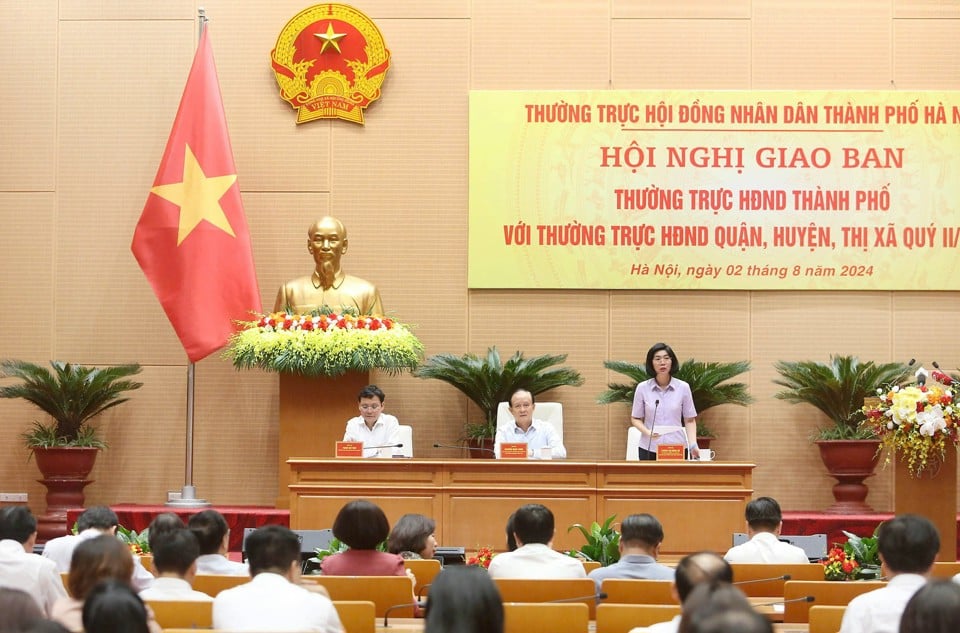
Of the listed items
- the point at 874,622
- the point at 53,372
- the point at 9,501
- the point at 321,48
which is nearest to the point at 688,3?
the point at 321,48

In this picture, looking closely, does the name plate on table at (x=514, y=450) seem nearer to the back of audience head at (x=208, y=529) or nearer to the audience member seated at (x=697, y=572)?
the back of audience head at (x=208, y=529)

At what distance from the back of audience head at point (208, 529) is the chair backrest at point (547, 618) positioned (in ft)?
5.07

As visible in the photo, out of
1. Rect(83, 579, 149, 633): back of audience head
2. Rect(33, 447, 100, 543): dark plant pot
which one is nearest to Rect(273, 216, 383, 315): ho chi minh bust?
Rect(33, 447, 100, 543): dark plant pot

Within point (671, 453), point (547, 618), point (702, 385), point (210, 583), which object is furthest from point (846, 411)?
point (547, 618)

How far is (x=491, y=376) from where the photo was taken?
9539mm

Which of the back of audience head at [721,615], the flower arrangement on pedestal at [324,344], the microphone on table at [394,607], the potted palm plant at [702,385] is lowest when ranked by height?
the microphone on table at [394,607]

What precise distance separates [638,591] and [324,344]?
4939 mm

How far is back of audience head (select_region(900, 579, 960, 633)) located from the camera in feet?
8.11

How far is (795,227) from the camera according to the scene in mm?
10039

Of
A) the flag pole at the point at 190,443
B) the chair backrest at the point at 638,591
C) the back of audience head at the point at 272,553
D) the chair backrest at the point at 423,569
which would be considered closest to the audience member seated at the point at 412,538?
the chair backrest at the point at 423,569

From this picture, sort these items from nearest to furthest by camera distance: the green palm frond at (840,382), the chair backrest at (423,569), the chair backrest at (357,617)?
the chair backrest at (357,617), the chair backrest at (423,569), the green palm frond at (840,382)

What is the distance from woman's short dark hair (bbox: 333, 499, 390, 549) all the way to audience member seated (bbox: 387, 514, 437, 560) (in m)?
0.71

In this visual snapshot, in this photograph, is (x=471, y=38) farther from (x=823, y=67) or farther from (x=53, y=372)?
(x=53, y=372)

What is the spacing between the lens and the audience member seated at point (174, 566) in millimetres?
3740
